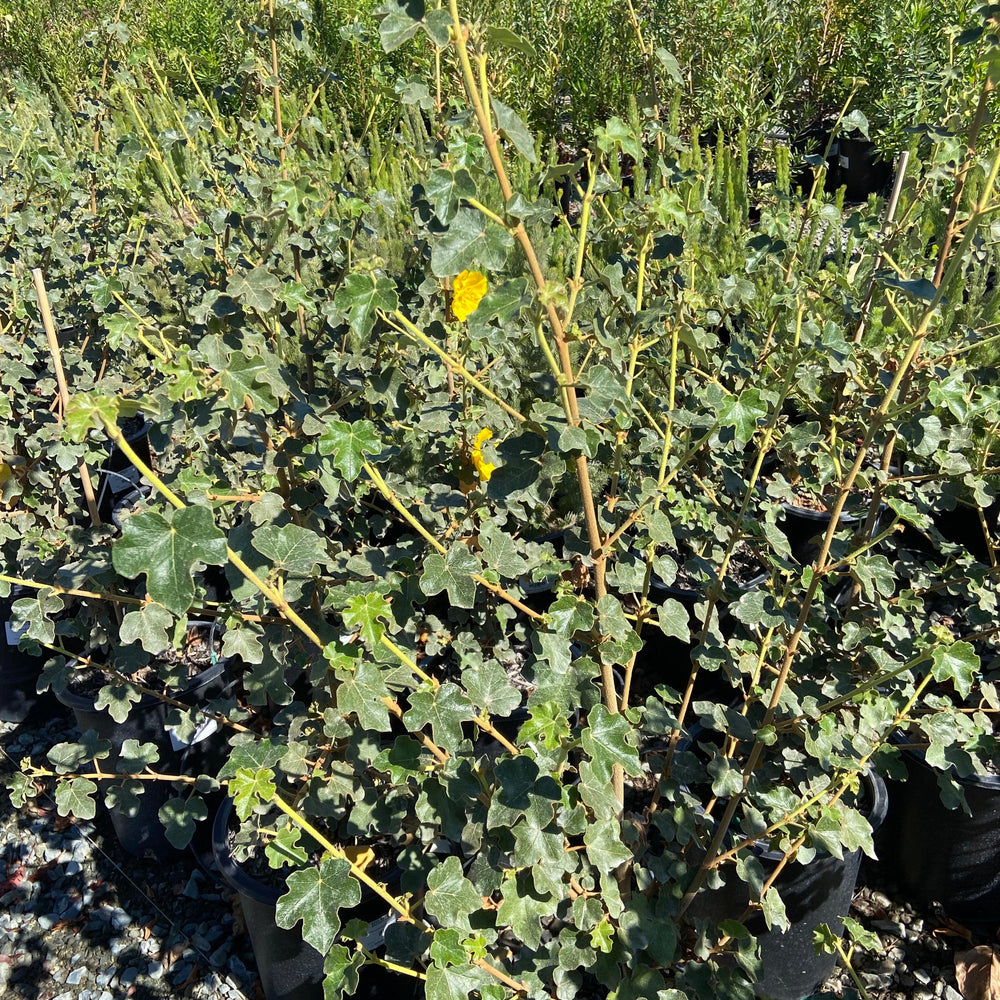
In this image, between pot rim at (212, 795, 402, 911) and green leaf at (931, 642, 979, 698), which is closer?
green leaf at (931, 642, 979, 698)

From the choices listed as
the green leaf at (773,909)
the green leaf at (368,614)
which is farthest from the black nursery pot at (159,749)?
the green leaf at (773,909)

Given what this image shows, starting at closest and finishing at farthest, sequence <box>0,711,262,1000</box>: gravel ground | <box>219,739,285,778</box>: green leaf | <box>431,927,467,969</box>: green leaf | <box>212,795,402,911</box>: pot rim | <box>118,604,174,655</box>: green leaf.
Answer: <box>431,927,467,969</box>: green leaf
<box>118,604,174,655</box>: green leaf
<box>219,739,285,778</box>: green leaf
<box>212,795,402,911</box>: pot rim
<box>0,711,262,1000</box>: gravel ground

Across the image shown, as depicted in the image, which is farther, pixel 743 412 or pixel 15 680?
pixel 15 680

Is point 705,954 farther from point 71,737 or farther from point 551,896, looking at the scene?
point 71,737

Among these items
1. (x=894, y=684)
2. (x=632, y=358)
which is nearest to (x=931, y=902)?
(x=894, y=684)

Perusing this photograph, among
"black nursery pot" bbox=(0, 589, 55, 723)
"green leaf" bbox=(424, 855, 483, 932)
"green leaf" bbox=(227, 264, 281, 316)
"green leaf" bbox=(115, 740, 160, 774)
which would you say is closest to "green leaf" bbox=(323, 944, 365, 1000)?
"green leaf" bbox=(424, 855, 483, 932)

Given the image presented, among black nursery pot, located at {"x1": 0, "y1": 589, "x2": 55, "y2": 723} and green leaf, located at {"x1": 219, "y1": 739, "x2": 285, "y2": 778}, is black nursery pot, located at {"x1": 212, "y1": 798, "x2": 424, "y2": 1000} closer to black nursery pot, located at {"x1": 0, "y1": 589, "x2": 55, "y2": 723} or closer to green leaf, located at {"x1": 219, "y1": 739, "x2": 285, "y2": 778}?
green leaf, located at {"x1": 219, "y1": 739, "x2": 285, "y2": 778}

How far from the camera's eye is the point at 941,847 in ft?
6.17

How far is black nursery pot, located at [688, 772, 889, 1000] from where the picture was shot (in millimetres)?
1604

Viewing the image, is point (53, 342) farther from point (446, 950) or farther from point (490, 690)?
point (446, 950)

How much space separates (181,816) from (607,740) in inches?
32.6

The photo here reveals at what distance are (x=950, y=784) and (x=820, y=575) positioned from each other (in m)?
0.42

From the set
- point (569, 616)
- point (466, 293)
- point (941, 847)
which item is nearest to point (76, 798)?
point (569, 616)

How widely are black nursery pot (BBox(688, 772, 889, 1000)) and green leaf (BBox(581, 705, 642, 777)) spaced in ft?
2.14
